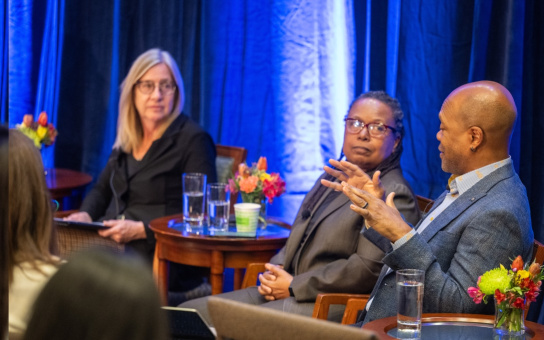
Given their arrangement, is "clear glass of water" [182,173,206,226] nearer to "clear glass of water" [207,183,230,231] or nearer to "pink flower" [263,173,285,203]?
"clear glass of water" [207,183,230,231]

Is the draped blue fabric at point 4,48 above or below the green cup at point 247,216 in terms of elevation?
above

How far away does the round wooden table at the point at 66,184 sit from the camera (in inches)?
203

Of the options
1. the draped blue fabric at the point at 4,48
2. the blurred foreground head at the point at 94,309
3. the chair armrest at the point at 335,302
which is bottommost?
the chair armrest at the point at 335,302

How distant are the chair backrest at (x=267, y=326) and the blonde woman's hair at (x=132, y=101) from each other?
312 centimetres

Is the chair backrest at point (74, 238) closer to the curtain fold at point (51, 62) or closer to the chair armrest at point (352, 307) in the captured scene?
the chair armrest at point (352, 307)

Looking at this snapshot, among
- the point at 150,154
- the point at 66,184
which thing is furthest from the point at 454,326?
the point at 66,184

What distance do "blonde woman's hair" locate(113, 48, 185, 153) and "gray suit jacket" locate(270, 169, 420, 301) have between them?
1.48 m

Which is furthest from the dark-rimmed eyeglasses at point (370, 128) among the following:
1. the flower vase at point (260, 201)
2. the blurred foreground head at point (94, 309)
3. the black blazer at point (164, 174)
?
the blurred foreground head at point (94, 309)

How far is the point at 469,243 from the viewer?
2631 mm

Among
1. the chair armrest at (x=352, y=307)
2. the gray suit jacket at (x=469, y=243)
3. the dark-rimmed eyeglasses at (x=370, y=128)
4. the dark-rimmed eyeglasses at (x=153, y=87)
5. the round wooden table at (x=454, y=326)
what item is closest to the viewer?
the round wooden table at (x=454, y=326)

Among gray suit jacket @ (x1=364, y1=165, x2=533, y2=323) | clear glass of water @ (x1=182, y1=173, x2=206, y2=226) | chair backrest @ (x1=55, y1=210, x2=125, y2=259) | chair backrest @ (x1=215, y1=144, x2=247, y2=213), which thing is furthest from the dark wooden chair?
gray suit jacket @ (x1=364, y1=165, x2=533, y2=323)

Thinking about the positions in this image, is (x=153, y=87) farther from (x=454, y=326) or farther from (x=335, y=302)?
(x=454, y=326)

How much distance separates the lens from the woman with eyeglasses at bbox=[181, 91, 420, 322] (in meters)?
3.36

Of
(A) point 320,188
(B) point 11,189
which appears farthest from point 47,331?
(A) point 320,188
